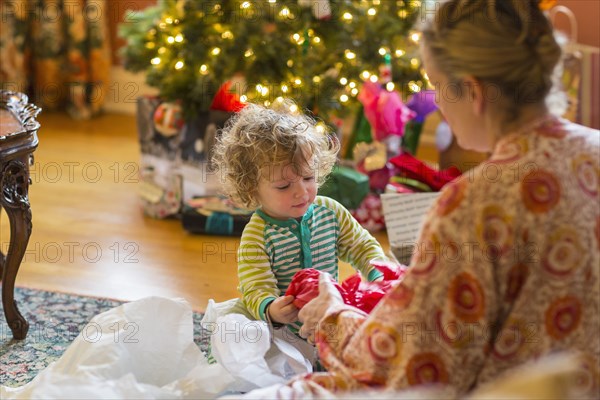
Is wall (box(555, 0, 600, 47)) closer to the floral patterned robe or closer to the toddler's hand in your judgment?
the toddler's hand

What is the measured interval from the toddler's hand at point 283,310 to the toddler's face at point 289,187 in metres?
A: 0.21

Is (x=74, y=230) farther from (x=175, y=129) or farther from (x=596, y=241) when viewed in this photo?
(x=596, y=241)

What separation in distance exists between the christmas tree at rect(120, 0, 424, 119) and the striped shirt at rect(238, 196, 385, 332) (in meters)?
A: 1.01

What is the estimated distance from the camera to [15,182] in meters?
2.06

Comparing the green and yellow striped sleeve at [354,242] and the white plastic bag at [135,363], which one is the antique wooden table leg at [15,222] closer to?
the white plastic bag at [135,363]

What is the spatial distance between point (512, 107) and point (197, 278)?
1629 millimetres

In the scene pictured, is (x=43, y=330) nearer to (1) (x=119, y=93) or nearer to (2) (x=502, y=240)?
(2) (x=502, y=240)

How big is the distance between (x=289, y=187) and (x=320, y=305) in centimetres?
39

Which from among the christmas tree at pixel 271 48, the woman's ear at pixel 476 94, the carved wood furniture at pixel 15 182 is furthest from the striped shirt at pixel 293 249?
the christmas tree at pixel 271 48

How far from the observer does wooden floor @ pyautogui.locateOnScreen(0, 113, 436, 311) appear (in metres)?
2.61

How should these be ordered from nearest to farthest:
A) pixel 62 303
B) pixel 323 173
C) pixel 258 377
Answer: pixel 258 377 → pixel 323 173 → pixel 62 303

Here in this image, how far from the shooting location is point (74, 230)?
10.1ft

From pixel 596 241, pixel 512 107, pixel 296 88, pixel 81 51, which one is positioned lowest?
pixel 81 51

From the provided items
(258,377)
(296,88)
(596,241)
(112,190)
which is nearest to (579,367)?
(596,241)
